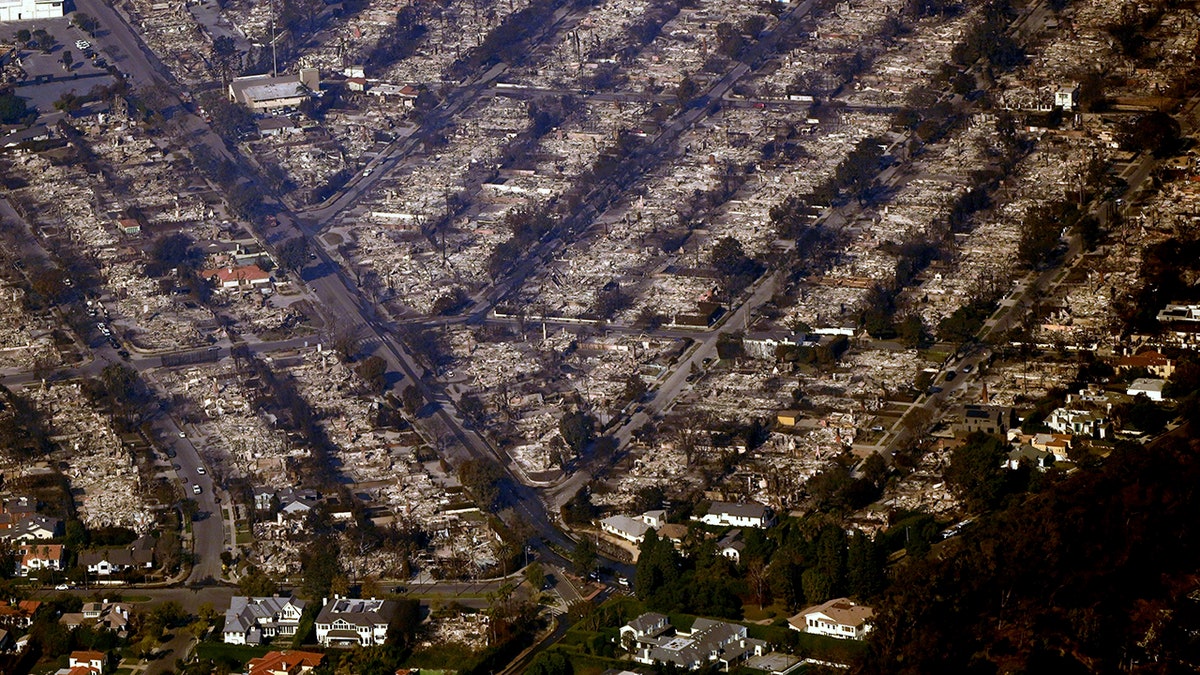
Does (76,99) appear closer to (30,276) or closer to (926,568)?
(30,276)

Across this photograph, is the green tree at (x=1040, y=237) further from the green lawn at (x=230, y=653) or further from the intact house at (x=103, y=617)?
Answer: the intact house at (x=103, y=617)

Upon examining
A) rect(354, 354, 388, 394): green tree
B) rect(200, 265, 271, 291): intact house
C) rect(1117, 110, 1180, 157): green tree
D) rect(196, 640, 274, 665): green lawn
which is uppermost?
rect(1117, 110, 1180, 157): green tree

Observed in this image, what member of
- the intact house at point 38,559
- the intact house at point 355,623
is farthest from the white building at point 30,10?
the intact house at point 355,623

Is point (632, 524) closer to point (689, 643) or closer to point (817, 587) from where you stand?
point (817, 587)

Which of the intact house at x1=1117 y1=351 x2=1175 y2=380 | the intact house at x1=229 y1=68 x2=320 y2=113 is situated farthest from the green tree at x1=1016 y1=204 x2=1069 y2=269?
the intact house at x1=229 y1=68 x2=320 y2=113

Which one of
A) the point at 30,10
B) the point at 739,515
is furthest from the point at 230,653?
the point at 30,10

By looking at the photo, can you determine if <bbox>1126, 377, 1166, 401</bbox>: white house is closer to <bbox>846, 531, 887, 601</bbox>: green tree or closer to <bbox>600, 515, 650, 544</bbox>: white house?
<bbox>846, 531, 887, 601</bbox>: green tree
